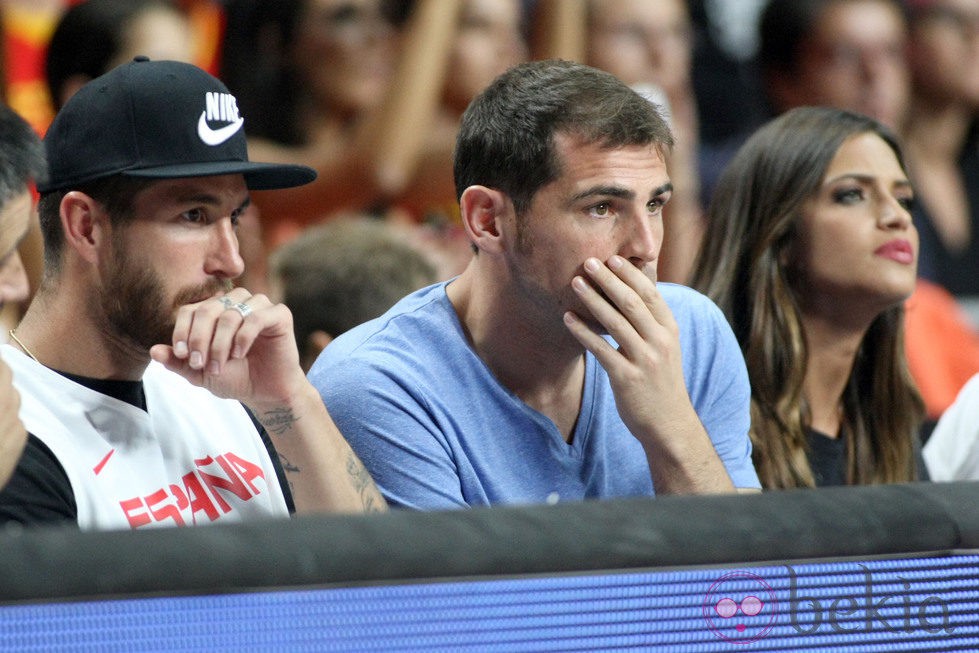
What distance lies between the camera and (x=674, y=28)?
187 inches

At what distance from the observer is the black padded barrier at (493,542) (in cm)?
92

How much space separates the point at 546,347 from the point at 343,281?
2.99 ft

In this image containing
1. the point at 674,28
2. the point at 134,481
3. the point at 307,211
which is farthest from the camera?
the point at 674,28

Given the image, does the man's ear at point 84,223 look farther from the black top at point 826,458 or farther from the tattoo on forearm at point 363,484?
the black top at point 826,458

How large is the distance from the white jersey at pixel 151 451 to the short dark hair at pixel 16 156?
360 millimetres

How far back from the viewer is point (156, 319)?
5.55 ft

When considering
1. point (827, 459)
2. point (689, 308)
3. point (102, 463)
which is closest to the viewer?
point (102, 463)

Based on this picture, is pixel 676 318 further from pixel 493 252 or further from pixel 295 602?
pixel 295 602

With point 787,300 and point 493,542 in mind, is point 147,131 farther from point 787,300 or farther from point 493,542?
point 787,300

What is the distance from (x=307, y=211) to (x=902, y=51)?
9.15 feet

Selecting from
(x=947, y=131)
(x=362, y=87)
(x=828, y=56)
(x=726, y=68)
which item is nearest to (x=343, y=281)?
(x=362, y=87)

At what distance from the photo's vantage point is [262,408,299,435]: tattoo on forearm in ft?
5.58

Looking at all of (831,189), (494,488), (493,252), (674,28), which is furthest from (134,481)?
(674,28)

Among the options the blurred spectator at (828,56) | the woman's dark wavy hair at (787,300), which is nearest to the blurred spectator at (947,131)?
the blurred spectator at (828,56)
